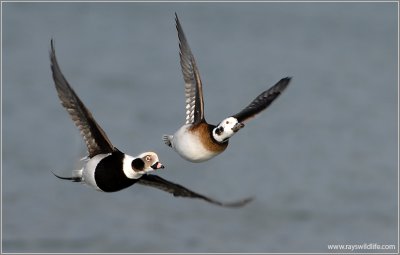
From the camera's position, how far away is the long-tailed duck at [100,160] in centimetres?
959

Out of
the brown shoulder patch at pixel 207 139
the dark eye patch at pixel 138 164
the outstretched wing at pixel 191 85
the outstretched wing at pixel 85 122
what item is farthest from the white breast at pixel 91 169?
the outstretched wing at pixel 191 85

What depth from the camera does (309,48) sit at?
34.3 m

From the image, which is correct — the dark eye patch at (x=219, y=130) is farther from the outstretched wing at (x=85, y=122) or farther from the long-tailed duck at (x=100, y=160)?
the outstretched wing at (x=85, y=122)

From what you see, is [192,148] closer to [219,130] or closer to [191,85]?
[219,130]

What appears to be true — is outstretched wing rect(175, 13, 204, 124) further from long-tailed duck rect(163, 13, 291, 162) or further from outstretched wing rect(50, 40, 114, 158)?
outstretched wing rect(50, 40, 114, 158)

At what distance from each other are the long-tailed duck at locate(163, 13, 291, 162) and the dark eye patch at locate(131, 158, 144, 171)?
49.7 inches

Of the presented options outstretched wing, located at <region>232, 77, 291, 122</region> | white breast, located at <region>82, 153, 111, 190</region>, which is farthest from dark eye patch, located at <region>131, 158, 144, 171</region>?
outstretched wing, located at <region>232, 77, 291, 122</region>

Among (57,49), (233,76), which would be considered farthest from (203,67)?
(57,49)

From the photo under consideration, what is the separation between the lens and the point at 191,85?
12094mm

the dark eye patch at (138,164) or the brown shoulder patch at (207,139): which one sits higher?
the brown shoulder patch at (207,139)

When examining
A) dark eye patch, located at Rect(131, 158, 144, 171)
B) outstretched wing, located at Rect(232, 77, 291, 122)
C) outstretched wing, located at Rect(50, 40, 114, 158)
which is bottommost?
dark eye patch, located at Rect(131, 158, 144, 171)

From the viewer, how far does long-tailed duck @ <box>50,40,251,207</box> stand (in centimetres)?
959

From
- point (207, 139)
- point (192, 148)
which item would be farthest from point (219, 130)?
point (192, 148)

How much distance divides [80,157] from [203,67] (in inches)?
773
